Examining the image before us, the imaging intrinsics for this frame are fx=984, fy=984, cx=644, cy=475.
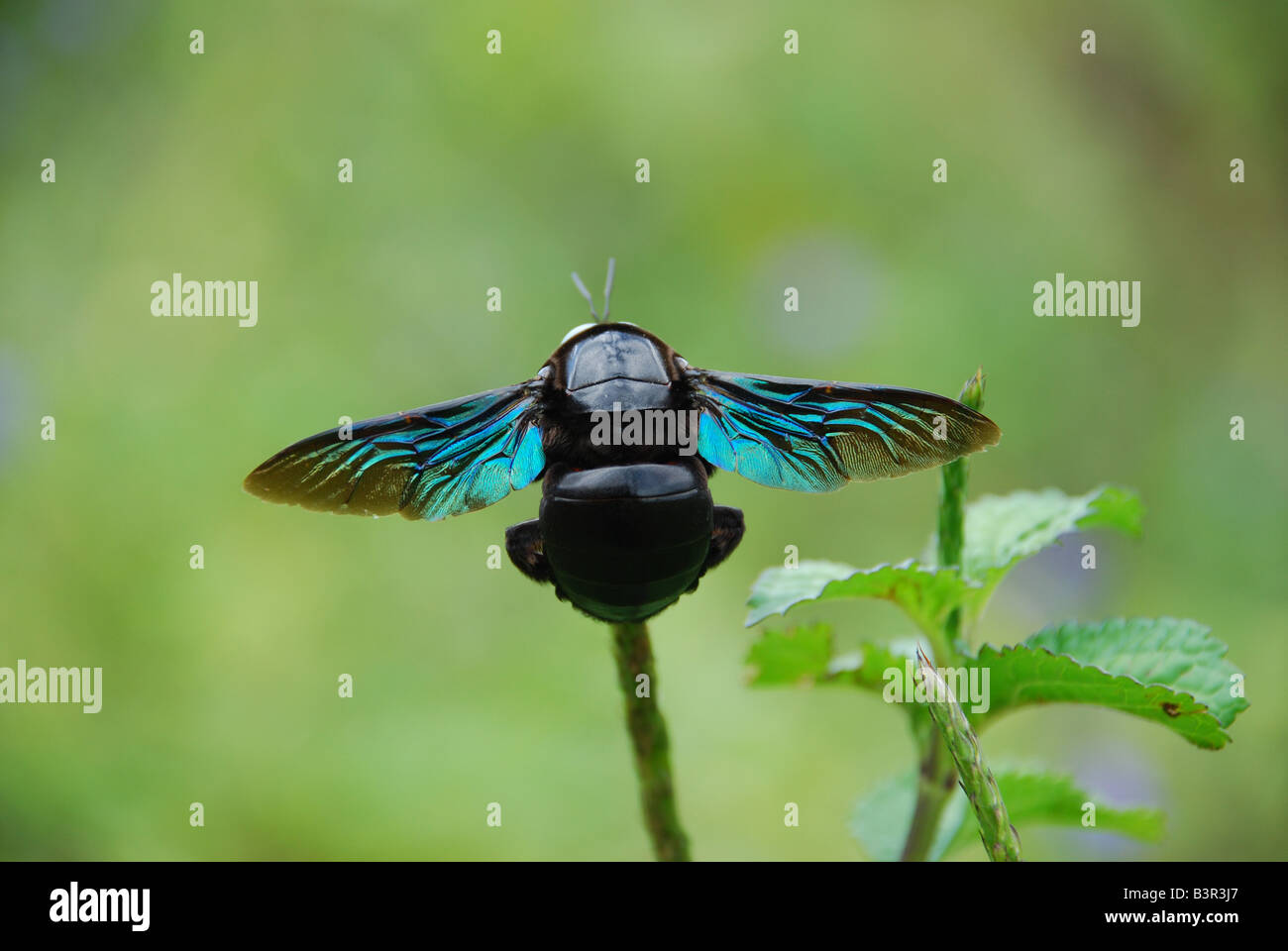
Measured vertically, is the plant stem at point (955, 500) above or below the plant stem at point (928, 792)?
above

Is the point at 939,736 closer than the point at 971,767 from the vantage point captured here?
No

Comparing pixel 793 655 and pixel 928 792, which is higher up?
pixel 793 655

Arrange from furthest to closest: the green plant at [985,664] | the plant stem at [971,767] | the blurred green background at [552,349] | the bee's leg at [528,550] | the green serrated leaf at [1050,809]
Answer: the blurred green background at [552,349]
the green serrated leaf at [1050,809]
the bee's leg at [528,550]
the green plant at [985,664]
the plant stem at [971,767]

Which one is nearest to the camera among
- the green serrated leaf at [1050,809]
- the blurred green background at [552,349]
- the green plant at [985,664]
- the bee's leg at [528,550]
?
the green plant at [985,664]

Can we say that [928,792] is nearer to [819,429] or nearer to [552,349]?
[819,429]

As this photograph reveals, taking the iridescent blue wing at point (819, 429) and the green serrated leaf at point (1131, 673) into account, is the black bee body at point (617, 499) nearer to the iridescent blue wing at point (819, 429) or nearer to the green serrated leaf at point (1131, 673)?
the iridescent blue wing at point (819, 429)

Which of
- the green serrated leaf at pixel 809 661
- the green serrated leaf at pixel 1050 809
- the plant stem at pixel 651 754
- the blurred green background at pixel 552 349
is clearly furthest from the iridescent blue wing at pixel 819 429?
the blurred green background at pixel 552 349

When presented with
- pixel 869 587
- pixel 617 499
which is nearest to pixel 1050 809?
pixel 869 587
